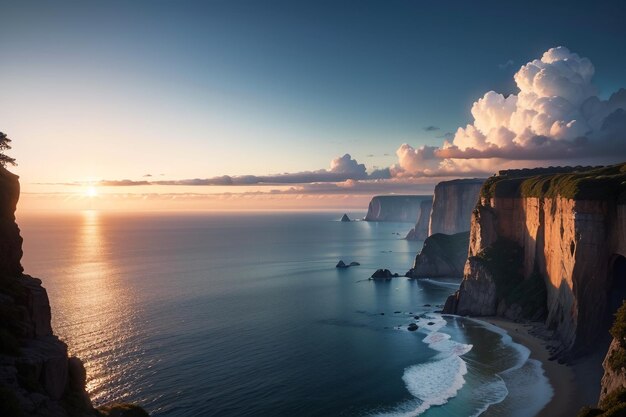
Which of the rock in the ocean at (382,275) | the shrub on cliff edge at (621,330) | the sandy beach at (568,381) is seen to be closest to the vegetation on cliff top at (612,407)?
the shrub on cliff edge at (621,330)

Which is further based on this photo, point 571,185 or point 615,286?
point 571,185

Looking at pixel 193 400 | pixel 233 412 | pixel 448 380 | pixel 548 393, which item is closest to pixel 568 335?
pixel 548 393

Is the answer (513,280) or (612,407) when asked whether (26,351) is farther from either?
(513,280)

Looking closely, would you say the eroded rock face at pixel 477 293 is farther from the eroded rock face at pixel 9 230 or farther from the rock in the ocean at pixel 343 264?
the eroded rock face at pixel 9 230

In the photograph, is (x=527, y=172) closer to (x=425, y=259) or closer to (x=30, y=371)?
(x=425, y=259)

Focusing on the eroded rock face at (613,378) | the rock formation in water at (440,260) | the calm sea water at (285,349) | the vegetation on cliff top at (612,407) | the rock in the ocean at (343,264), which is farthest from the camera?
the rock in the ocean at (343,264)

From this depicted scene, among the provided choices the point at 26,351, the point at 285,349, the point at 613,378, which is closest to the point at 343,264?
the point at 285,349
